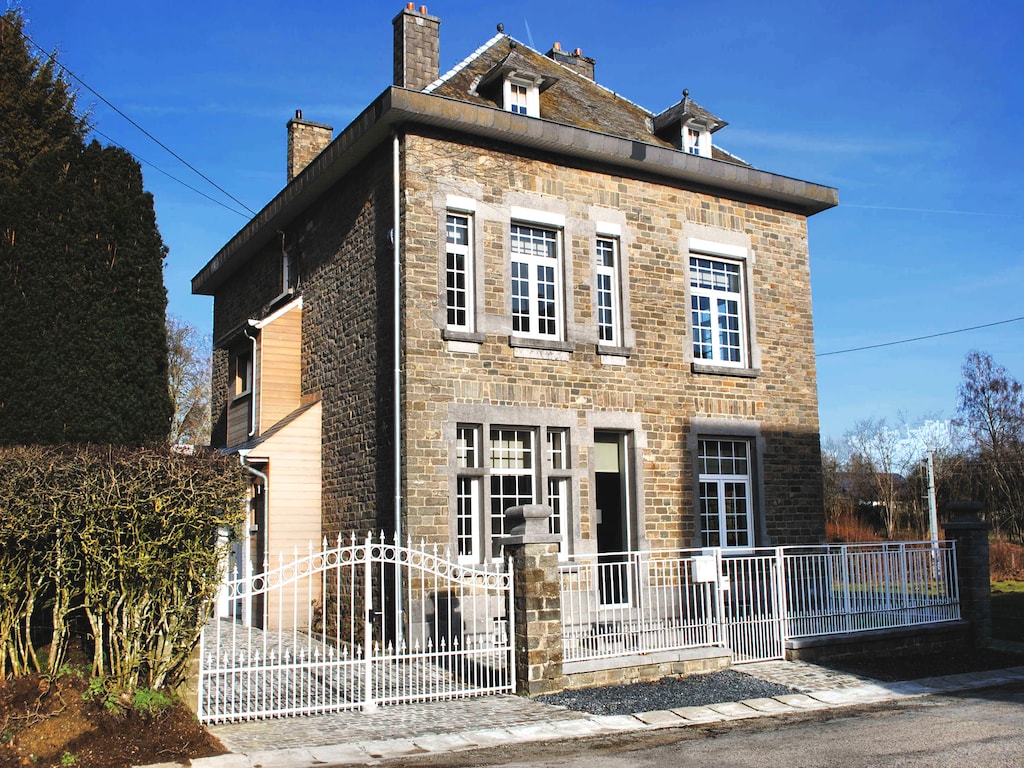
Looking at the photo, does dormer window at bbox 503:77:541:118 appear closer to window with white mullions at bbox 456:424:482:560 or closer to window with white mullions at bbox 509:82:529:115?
window with white mullions at bbox 509:82:529:115

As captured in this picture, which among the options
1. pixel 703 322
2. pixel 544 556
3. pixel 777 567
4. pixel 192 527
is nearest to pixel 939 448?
pixel 703 322

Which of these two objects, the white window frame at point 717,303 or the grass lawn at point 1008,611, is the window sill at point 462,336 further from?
the grass lawn at point 1008,611

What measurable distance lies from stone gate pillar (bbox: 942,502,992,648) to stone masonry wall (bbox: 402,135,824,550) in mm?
2495

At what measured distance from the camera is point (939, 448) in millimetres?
49125

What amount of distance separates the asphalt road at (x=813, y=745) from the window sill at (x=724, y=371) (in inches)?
272

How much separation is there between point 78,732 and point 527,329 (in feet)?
28.0

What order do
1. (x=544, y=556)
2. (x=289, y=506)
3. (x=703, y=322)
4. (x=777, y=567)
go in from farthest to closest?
1. (x=703, y=322)
2. (x=289, y=506)
3. (x=777, y=567)
4. (x=544, y=556)

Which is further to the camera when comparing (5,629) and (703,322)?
(703,322)

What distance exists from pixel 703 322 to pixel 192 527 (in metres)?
10.2

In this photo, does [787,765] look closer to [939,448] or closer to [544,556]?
[544,556]

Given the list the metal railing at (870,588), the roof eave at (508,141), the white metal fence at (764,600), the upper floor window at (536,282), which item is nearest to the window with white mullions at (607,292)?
the upper floor window at (536,282)

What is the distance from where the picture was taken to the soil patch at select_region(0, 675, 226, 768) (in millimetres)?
7098

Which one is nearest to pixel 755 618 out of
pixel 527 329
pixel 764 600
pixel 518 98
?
pixel 764 600

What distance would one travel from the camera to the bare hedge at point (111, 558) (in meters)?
7.79
